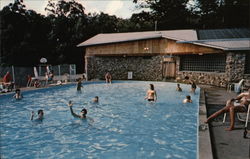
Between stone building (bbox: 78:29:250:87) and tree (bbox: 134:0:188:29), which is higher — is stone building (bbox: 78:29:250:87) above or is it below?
below

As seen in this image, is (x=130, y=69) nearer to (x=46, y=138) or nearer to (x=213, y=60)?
(x=213, y=60)

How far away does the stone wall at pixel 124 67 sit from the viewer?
23.3 metres

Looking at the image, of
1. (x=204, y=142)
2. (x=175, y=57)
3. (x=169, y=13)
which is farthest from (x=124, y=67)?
(x=169, y=13)

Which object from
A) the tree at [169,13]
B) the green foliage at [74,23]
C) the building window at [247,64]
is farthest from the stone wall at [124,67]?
the tree at [169,13]

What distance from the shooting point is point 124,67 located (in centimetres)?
2436

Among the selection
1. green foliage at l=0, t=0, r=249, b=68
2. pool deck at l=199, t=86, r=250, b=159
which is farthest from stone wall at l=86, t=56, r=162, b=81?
pool deck at l=199, t=86, r=250, b=159

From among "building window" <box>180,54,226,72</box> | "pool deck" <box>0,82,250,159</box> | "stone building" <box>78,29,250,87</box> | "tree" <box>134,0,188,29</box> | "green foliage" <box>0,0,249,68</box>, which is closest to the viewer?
"pool deck" <box>0,82,250,159</box>

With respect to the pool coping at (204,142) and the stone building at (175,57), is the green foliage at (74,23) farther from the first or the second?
the pool coping at (204,142)

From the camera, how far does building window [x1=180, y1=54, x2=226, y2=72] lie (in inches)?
758

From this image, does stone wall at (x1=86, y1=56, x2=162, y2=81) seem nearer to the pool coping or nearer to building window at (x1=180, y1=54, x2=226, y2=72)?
building window at (x1=180, y1=54, x2=226, y2=72)

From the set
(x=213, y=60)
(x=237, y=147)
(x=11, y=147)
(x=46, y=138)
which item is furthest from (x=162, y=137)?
(x=213, y=60)

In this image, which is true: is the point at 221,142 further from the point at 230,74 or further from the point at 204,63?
the point at 204,63

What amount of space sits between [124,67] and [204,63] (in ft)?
28.9

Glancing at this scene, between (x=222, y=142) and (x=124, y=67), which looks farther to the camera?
(x=124, y=67)
